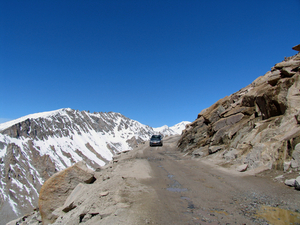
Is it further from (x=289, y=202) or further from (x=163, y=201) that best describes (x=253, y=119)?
(x=163, y=201)

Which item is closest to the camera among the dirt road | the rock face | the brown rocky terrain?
the dirt road

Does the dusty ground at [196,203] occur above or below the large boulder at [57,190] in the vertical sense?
below

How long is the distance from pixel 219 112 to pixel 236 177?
17.4 metres

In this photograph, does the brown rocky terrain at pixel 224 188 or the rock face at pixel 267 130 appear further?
the rock face at pixel 267 130

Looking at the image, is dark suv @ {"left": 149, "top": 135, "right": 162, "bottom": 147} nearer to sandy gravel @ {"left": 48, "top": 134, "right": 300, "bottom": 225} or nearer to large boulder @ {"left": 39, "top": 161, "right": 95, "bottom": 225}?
large boulder @ {"left": 39, "top": 161, "right": 95, "bottom": 225}

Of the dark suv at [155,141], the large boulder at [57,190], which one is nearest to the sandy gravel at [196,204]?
the large boulder at [57,190]

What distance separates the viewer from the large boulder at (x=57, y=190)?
488 inches

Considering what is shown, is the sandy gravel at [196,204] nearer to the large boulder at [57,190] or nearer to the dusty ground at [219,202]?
the dusty ground at [219,202]

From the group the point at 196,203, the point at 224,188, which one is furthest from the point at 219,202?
the point at 224,188

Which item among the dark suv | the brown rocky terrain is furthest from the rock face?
the dark suv

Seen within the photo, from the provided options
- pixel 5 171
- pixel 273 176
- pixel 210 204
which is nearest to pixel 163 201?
pixel 210 204

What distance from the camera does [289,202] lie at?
6.97 m

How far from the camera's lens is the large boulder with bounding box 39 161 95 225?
12398 millimetres

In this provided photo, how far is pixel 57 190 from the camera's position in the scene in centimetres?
1263
